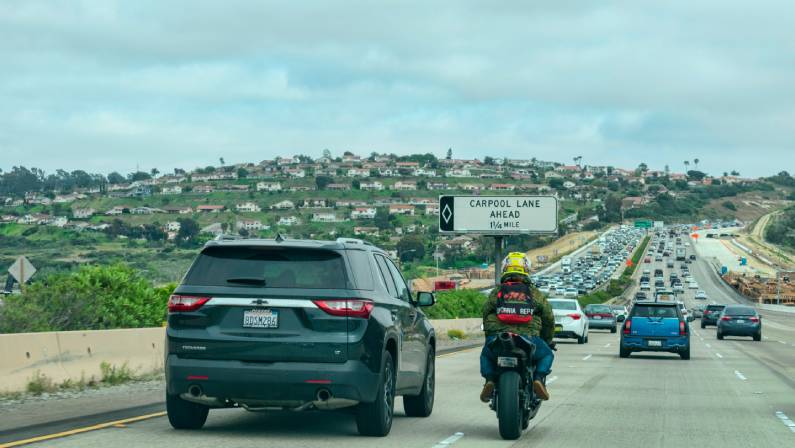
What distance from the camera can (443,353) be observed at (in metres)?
30.8

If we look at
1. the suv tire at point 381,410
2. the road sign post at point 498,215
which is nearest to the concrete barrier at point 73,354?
the suv tire at point 381,410

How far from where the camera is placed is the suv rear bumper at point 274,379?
34.3ft

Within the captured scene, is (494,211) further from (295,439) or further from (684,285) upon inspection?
(684,285)

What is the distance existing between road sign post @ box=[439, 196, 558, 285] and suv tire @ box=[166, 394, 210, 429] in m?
46.2

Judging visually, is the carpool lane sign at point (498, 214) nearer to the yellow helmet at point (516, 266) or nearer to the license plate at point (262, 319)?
the yellow helmet at point (516, 266)

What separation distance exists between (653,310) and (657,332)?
2.63ft

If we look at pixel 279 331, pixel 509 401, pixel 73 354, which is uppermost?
pixel 279 331

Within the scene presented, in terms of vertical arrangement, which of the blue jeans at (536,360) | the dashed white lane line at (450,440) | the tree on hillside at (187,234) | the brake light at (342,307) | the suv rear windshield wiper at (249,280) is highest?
the suv rear windshield wiper at (249,280)

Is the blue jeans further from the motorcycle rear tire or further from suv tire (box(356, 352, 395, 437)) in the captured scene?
suv tire (box(356, 352, 395, 437))

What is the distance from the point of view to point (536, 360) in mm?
11750

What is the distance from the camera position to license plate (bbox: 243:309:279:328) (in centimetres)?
1060

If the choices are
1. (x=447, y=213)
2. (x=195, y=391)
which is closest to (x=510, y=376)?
(x=195, y=391)

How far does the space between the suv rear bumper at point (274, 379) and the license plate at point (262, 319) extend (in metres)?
0.36

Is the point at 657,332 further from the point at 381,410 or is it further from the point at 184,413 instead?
the point at 184,413
